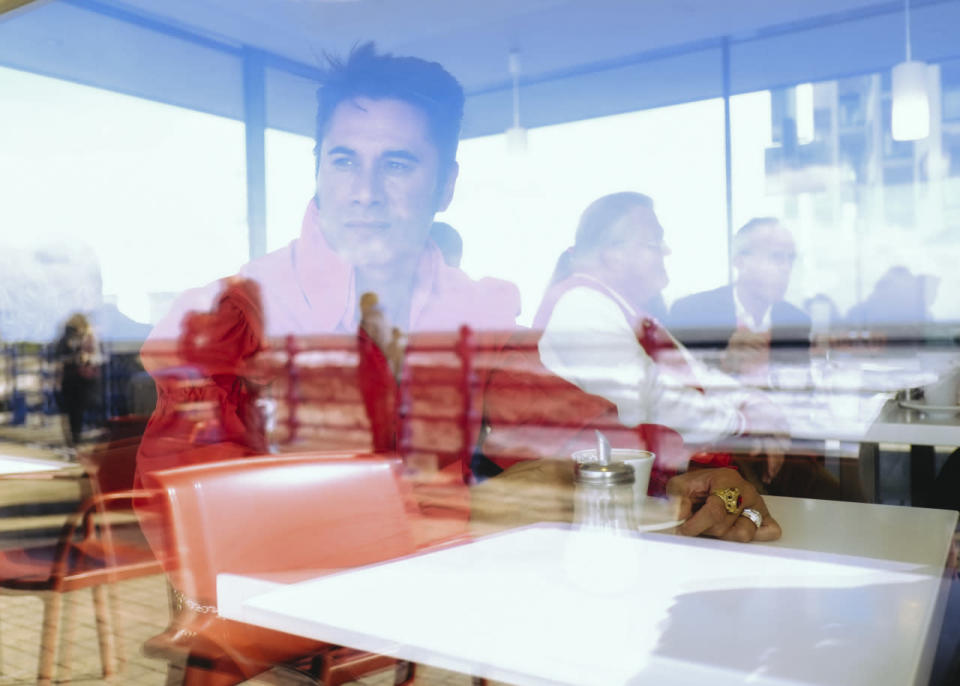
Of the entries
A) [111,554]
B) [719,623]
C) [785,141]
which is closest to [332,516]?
[719,623]

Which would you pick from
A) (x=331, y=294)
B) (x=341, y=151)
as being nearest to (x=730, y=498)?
(x=341, y=151)

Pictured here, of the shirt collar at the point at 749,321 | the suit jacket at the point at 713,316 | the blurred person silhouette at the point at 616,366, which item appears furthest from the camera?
the shirt collar at the point at 749,321

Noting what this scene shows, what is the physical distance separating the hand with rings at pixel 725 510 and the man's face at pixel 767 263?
1918mm

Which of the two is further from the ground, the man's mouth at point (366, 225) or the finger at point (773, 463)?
the man's mouth at point (366, 225)

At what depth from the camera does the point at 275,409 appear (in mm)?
1917

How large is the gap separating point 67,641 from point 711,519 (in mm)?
1551

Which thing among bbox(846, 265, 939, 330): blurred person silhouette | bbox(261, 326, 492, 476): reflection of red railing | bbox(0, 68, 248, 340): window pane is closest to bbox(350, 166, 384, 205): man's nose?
bbox(261, 326, 492, 476): reflection of red railing

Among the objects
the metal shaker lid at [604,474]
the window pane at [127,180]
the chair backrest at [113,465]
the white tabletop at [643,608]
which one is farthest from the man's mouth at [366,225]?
the metal shaker lid at [604,474]

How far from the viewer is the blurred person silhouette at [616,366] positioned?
1.33 meters

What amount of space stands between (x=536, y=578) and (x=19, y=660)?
1.55m

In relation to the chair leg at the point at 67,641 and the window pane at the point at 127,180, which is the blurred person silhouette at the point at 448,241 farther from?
the chair leg at the point at 67,641

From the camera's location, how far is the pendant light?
103 inches

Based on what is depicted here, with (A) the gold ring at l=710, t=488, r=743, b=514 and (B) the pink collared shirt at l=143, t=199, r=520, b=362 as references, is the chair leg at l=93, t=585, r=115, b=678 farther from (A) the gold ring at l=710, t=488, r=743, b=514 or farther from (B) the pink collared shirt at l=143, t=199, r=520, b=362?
(A) the gold ring at l=710, t=488, r=743, b=514

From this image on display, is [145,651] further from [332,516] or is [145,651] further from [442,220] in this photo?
[442,220]
